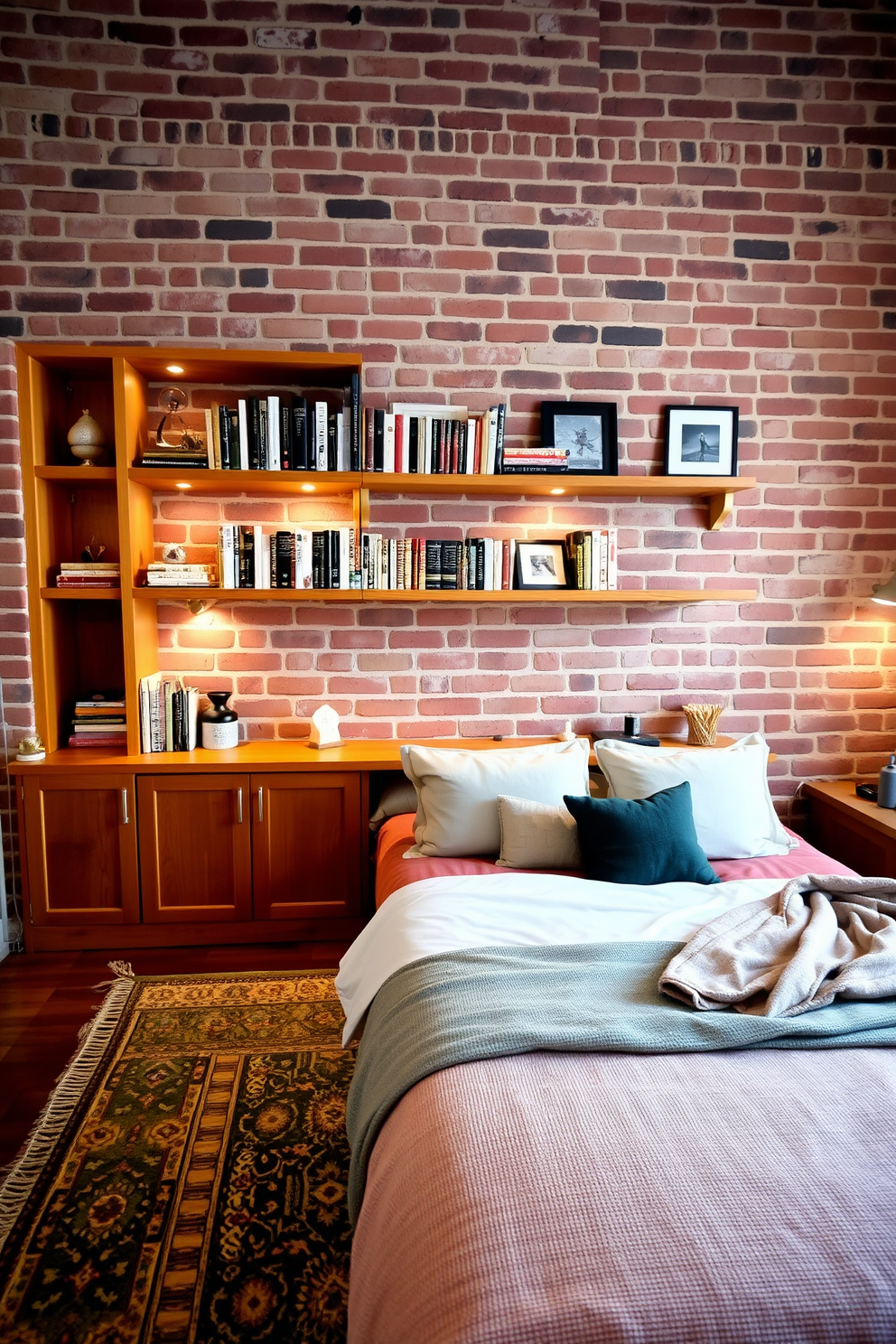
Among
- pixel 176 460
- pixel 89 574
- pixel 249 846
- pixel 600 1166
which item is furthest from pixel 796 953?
pixel 89 574

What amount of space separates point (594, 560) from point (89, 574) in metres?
1.87

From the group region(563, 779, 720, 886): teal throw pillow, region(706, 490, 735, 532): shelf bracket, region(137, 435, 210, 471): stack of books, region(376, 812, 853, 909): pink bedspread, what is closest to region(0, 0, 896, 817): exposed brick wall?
region(706, 490, 735, 532): shelf bracket

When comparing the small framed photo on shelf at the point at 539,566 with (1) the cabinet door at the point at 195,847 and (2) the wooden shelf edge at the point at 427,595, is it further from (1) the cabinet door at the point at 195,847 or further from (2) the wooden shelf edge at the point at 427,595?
(1) the cabinet door at the point at 195,847

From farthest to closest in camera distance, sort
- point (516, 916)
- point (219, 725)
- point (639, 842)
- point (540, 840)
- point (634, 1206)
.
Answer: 1. point (219, 725)
2. point (540, 840)
3. point (639, 842)
4. point (516, 916)
5. point (634, 1206)

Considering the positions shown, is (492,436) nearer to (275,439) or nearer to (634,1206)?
(275,439)

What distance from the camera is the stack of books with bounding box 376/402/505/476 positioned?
9.82 ft

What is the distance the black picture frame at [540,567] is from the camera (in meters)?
3.19

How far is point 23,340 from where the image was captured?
9.85 ft

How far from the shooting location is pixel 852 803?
310 cm

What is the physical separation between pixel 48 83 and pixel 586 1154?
12.1 ft

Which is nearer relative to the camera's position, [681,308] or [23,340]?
[23,340]

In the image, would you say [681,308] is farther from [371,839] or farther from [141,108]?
[371,839]

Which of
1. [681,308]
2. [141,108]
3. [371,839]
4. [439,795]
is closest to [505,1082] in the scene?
[439,795]

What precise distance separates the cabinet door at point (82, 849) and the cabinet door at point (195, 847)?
0.05 m
